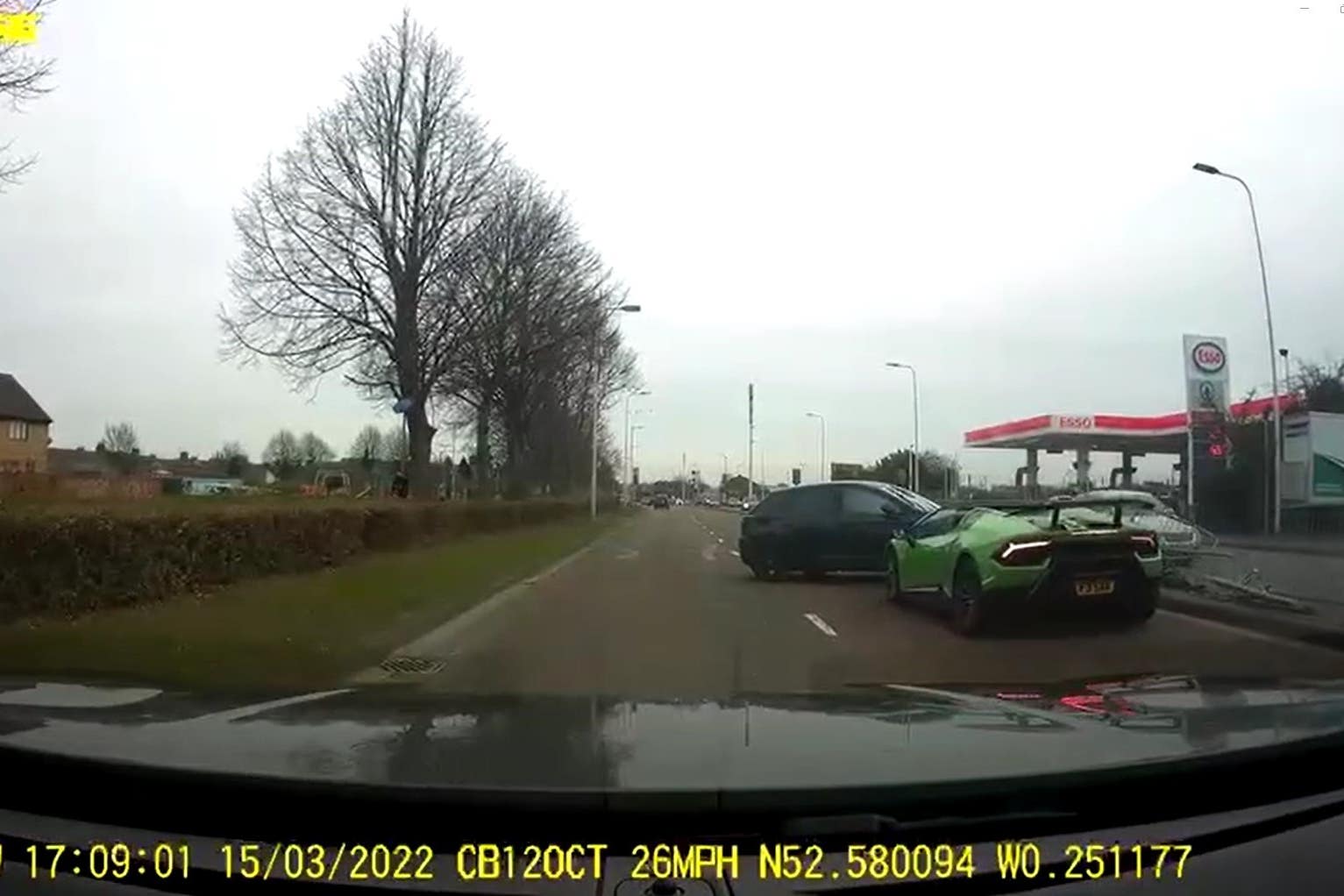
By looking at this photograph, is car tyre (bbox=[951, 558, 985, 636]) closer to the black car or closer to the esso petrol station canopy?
the black car

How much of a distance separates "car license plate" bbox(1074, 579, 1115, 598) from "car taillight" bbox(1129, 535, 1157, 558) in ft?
1.46

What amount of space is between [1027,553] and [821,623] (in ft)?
8.56

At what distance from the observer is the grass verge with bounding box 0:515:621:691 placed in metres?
8.90

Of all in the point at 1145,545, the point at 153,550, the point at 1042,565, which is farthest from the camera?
the point at 153,550

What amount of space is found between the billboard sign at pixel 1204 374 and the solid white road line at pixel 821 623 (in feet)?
82.6

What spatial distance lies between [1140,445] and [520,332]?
3831 cm

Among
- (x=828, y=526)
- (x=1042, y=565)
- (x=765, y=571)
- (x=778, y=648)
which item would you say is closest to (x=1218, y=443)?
(x=828, y=526)

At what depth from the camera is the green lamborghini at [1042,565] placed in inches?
460

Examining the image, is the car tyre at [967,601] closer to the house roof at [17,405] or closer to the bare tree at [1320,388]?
the bare tree at [1320,388]

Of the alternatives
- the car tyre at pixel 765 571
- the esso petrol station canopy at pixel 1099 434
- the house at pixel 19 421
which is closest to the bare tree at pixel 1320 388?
the esso petrol station canopy at pixel 1099 434

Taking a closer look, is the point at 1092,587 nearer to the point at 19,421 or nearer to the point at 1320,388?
the point at 1320,388

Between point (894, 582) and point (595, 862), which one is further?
point (894, 582)

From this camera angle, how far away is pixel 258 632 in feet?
36.4

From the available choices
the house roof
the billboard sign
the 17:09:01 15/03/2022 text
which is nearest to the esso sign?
the billboard sign
